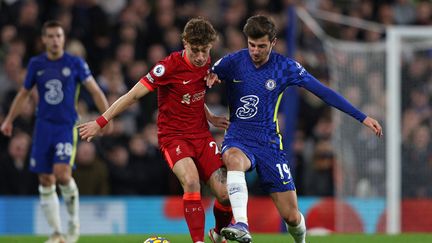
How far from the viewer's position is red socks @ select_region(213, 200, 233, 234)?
955 centimetres

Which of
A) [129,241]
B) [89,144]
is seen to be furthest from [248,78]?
[89,144]

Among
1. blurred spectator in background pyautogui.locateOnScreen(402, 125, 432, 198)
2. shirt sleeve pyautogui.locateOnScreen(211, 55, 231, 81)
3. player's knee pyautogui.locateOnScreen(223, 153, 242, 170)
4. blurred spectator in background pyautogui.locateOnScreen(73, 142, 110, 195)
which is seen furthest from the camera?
blurred spectator in background pyautogui.locateOnScreen(402, 125, 432, 198)

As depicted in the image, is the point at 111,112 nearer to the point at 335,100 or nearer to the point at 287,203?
the point at 287,203

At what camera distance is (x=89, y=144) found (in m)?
14.8

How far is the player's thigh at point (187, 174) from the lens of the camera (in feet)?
29.2

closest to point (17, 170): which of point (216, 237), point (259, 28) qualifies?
point (216, 237)

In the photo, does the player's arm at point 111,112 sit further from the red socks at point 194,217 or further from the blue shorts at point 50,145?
the blue shorts at point 50,145

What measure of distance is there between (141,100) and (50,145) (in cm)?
457

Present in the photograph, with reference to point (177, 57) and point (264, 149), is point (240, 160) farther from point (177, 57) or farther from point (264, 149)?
point (177, 57)

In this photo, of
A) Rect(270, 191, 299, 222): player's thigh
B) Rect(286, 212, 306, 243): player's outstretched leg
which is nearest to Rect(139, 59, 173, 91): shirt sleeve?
Rect(270, 191, 299, 222): player's thigh

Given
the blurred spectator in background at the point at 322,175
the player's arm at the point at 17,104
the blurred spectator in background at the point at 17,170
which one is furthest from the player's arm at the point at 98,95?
the blurred spectator in background at the point at 322,175

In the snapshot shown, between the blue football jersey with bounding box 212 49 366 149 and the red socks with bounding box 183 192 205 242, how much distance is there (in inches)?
32.3

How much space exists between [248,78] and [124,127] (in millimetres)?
6986

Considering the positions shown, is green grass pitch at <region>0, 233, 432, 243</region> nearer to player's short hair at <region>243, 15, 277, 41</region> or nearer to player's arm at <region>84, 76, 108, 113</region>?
player's arm at <region>84, 76, 108, 113</region>
